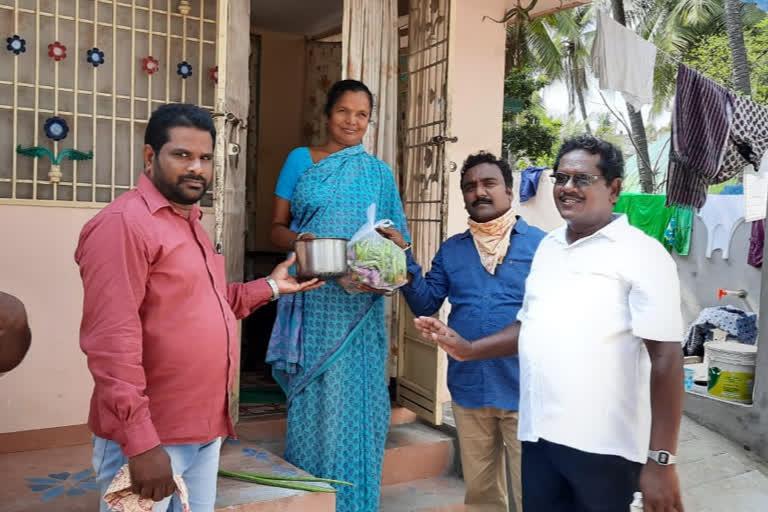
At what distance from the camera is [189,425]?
1.91 meters

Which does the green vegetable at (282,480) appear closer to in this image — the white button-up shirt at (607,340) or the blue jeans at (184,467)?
the blue jeans at (184,467)

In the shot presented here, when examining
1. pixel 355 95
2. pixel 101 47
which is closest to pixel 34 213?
pixel 101 47

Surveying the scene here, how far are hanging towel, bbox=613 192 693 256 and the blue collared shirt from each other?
8813 mm

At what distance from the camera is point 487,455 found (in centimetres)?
304

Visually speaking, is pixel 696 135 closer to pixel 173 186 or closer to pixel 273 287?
pixel 273 287

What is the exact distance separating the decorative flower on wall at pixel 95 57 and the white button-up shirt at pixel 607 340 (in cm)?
307

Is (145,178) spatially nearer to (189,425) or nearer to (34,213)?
(189,425)

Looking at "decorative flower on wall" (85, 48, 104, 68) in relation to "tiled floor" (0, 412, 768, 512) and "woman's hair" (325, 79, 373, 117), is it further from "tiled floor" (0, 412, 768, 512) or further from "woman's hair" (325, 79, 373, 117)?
"tiled floor" (0, 412, 768, 512)

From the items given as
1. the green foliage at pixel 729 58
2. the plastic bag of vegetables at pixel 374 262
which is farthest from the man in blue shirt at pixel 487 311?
the green foliage at pixel 729 58

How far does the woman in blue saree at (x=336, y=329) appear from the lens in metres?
3.15

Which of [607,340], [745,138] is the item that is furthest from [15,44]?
[745,138]

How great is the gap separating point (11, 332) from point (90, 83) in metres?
3.22

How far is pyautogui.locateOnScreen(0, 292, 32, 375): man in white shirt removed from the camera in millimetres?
1053

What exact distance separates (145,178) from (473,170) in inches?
62.1
